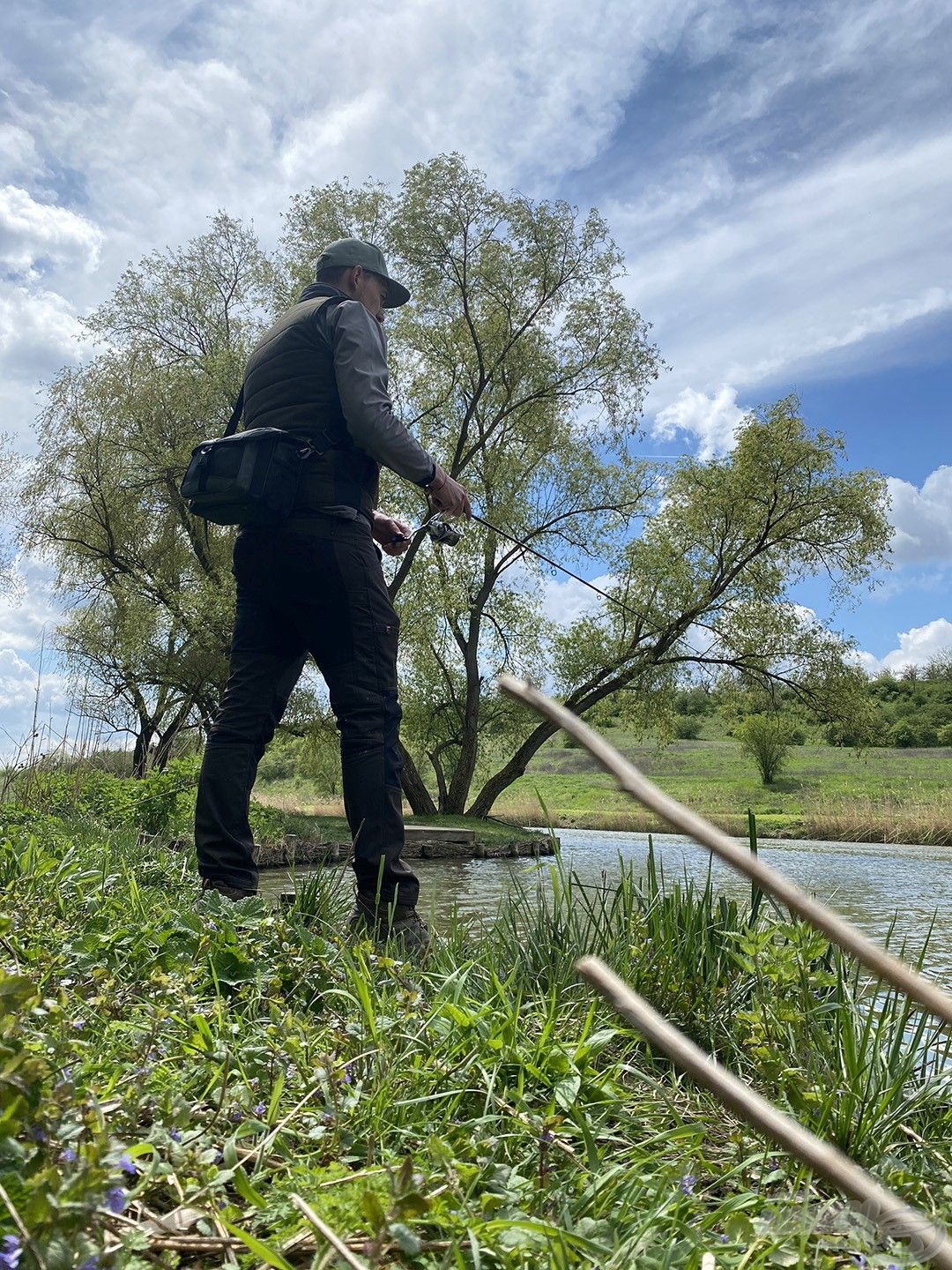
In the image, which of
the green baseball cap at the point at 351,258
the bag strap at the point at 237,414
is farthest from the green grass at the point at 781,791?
the green baseball cap at the point at 351,258

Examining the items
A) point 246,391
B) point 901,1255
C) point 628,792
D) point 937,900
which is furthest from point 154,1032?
point 937,900

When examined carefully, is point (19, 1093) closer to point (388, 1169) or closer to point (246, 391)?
point (388, 1169)

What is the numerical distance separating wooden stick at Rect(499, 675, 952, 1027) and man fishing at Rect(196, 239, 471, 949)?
2418 millimetres

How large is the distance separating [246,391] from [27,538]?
71.4 feet

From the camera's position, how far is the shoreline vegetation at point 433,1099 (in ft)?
3.31

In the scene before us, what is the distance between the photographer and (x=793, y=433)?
22031mm

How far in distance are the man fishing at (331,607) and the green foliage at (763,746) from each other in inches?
1278

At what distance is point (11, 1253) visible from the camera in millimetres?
811

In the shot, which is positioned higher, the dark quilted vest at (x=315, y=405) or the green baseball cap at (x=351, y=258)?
the green baseball cap at (x=351, y=258)

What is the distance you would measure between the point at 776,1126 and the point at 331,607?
2756 millimetres

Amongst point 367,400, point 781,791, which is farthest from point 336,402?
point 781,791

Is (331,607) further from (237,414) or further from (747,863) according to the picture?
(747,863)

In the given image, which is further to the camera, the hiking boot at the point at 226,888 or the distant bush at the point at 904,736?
the distant bush at the point at 904,736

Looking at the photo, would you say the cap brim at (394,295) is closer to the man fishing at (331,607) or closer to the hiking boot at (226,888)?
the man fishing at (331,607)
